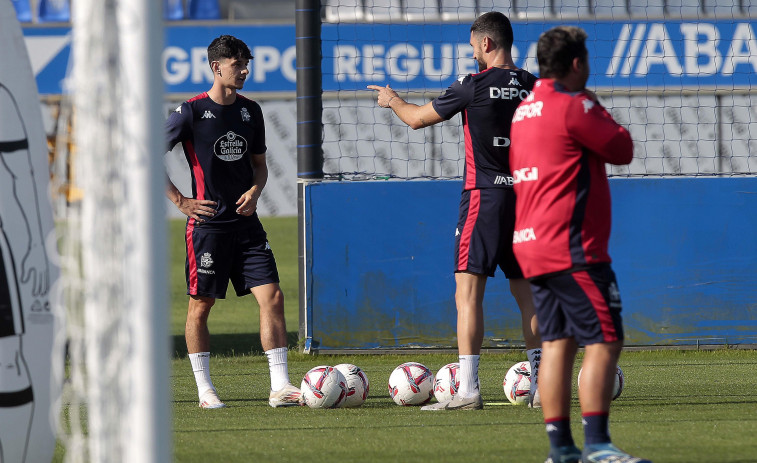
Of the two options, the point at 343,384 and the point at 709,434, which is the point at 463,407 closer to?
the point at 343,384

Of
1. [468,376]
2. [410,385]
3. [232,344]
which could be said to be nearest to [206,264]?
[410,385]

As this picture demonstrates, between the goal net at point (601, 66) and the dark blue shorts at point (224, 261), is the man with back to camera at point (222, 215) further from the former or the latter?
the goal net at point (601, 66)

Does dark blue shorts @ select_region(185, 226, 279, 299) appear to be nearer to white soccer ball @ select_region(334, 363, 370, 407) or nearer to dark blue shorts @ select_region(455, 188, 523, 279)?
white soccer ball @ select_region(334, 363, 370, 407)

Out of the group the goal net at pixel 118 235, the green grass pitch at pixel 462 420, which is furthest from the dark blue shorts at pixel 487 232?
the goal net at pixel 118 235

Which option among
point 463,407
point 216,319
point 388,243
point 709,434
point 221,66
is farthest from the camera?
point 216,319

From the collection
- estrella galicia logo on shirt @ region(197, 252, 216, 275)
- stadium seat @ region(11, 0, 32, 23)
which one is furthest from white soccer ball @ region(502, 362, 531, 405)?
stadium seat @ region(11, 0, 32, 23)

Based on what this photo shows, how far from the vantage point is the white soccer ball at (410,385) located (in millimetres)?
6098

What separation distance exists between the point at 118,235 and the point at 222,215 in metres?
3.12

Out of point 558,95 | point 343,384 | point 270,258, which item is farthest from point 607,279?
point 270,258

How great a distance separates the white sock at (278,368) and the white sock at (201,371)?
341 millimetres

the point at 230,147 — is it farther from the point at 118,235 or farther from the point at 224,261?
the point at 118,235

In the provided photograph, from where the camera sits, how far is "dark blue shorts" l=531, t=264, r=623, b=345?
13.3 feet

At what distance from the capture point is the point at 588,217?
13.5 ft

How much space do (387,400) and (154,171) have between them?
12.2 feet
